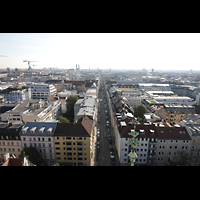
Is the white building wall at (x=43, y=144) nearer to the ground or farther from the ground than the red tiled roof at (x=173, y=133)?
nearer to the ground

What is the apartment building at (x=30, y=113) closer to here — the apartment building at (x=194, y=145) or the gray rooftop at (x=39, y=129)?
the gray rooftop at (x=39, y=129)

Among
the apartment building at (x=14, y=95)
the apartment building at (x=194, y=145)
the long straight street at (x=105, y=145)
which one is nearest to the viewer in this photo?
the apartment building at (x=194, y=145)

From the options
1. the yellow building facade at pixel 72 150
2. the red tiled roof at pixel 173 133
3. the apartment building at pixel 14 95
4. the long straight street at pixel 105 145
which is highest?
the apartment building at pixel 14 95

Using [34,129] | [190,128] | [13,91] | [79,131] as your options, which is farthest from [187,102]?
[13,91]

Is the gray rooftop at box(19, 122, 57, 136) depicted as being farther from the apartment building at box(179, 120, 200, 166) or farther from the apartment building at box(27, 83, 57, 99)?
the apartment building at box(27, 83, 57, 99)

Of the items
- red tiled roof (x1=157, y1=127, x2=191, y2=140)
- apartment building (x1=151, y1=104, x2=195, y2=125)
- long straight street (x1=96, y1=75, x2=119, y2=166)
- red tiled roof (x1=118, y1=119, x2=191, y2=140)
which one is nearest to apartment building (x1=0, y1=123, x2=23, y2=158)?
long straight street (x1=96, y1=75, x2=119, y2=166)

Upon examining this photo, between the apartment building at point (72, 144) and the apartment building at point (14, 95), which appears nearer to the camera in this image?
the apartment building at point (72, 144)

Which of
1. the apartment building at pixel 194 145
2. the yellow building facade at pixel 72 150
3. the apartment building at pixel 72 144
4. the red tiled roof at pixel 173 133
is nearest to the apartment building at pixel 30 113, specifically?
the apartment building at pixel 72 144

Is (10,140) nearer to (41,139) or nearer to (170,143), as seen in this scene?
(41,139)
